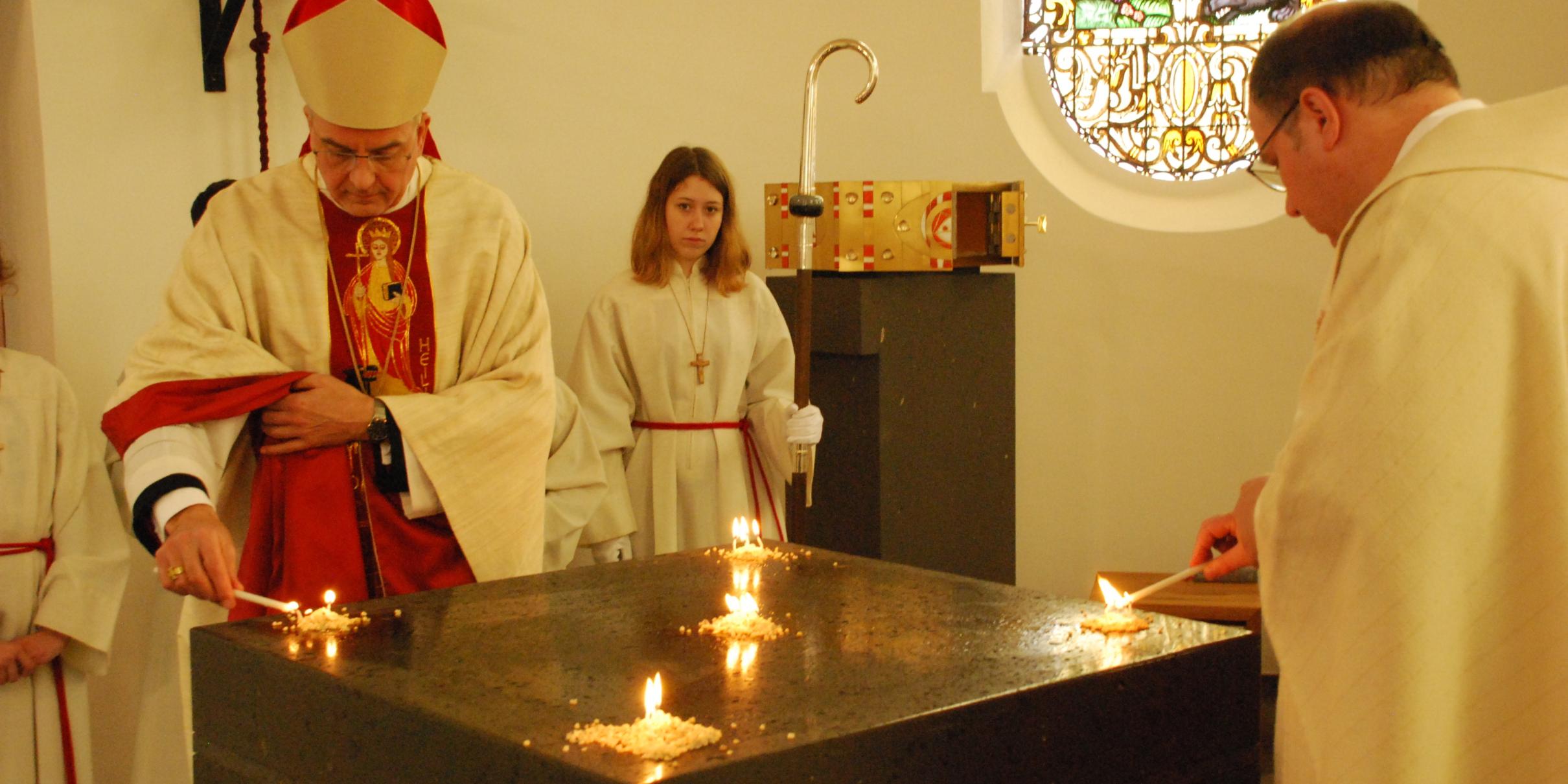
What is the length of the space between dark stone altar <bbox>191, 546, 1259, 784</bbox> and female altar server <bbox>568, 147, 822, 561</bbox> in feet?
6.91

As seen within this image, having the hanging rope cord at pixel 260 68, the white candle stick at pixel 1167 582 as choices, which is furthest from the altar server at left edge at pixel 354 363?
the hanging rope cord at pixel 260 68

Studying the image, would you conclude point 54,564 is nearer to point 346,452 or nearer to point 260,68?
point 346,452

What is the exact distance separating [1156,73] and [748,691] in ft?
15.4

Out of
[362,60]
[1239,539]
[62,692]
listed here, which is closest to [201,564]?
[362,60]

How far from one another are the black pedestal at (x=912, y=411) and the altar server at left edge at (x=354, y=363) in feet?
6.21

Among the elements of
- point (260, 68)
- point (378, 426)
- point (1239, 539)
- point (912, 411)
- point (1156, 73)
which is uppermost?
point (1156, 73)

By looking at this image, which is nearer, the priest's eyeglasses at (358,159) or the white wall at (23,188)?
the priest's eyeglasses at (358,159)

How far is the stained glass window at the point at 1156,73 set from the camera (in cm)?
563

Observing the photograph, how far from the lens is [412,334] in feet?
8.51

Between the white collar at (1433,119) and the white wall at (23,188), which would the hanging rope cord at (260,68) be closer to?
the white wall at (23,188)

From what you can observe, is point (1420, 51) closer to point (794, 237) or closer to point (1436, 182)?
point (1436, 182)

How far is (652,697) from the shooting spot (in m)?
1.42

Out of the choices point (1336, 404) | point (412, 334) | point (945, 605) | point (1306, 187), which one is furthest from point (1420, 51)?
point (412, 334)

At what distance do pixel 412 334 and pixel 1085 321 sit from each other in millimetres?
3525
